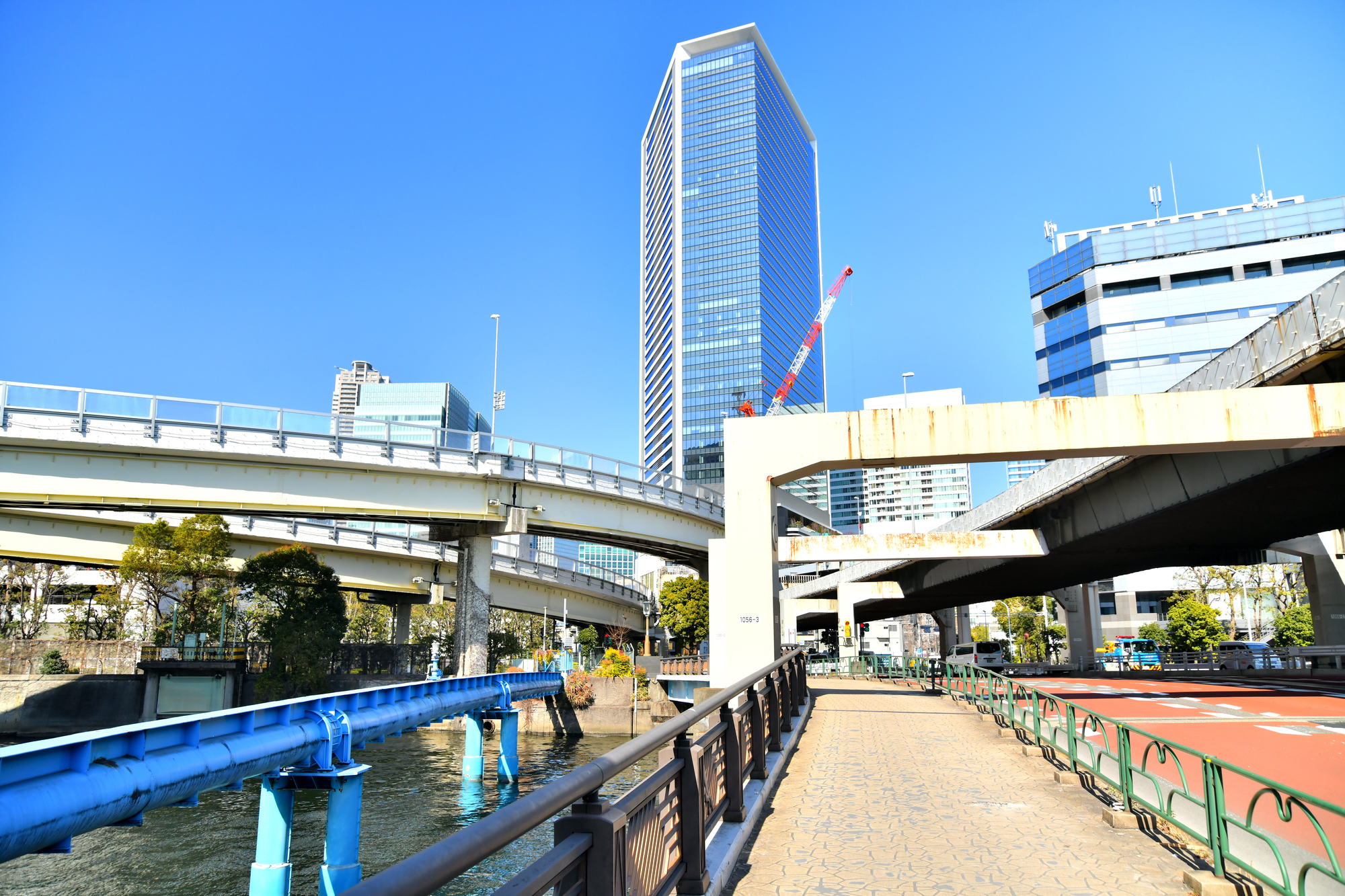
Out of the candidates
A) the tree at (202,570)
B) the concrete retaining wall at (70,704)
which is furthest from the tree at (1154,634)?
the concrete retaining wall at (70,704)

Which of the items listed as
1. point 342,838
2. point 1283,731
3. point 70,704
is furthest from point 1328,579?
point 70,704

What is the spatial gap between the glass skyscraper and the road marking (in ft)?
457

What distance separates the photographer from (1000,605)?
11219 cm

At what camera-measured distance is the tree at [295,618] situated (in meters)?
38.3

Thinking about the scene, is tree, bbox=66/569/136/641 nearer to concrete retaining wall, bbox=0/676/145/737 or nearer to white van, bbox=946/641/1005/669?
concrete retaining wall, bbox=0/676/145/737

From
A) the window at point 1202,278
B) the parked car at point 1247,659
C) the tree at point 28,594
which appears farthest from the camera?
the window at point 1202,278

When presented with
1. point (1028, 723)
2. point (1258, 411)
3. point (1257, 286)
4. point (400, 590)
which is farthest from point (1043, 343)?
point (1028, 723)

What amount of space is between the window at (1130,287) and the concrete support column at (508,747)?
81546mm

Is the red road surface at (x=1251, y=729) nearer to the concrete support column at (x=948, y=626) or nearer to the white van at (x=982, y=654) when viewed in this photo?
the white van at (x=982, y=654)

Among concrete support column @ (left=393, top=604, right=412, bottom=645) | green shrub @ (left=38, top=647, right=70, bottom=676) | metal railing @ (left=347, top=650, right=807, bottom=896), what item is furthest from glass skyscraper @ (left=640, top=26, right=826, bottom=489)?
metal railing @ (left=347, top=650, right=807, bottom=896)

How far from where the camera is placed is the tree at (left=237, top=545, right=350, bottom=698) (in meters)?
38.3

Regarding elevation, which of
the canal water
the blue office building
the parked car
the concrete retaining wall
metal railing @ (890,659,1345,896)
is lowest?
the canal water

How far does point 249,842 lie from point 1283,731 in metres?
21.5

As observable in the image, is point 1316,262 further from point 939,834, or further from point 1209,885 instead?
point 1209,885
